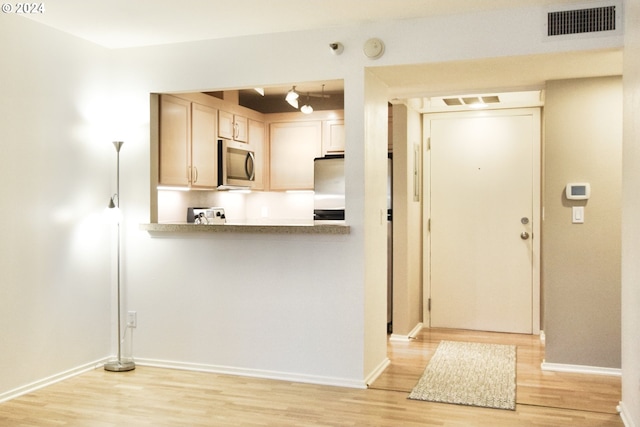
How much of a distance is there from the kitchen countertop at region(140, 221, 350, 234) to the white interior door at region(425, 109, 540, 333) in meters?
2.37

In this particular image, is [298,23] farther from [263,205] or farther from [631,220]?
[263,205]

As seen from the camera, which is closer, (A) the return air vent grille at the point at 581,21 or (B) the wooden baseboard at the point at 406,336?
(A) the return air vent grille at the point at 581,21

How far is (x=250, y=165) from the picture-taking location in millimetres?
6234

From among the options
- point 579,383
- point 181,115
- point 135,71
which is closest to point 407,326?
point 579,383

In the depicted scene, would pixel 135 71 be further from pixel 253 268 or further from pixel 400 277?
pixel 400 277

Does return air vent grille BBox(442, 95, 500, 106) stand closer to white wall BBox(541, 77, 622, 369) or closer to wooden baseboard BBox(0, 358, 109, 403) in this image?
white wall BBox(541, 77, 622, 369)

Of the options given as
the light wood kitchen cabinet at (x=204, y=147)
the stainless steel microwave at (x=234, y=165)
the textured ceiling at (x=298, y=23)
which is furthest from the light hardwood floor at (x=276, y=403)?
the textured ceiling at (x=298, y=23)

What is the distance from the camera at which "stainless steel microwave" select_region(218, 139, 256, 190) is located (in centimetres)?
575

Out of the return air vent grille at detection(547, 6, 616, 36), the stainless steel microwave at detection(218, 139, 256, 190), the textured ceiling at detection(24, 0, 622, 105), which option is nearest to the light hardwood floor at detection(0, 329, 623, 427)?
the stainless steel microwave at detection(218, 139, 256, 190)

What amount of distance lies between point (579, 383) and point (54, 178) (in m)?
3.86

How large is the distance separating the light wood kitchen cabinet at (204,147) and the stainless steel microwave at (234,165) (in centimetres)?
6

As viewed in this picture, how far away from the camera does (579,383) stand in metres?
4.25

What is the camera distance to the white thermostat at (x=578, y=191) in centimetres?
Result: 449

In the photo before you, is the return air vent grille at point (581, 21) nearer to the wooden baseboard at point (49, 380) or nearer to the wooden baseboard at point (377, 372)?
the wooden baseboard at point (377, 372)
